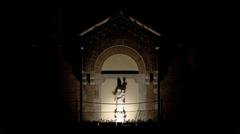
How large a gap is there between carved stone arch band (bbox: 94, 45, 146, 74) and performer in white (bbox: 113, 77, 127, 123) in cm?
103

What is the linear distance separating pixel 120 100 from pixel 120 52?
2.17 meters

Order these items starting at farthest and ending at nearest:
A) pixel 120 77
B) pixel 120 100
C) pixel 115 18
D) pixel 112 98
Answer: pixel 112 98 → pixel 120 77 → pixel 120 100 → pixel 115 18

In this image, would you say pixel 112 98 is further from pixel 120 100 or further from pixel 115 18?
pixel 115 18

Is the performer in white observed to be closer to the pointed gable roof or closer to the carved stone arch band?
the carved stone arch band

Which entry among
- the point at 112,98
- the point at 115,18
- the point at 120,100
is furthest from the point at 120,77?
the point at 115,18

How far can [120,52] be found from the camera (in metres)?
20.1

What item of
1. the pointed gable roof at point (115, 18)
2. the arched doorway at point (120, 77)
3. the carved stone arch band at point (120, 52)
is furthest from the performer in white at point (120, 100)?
the pointed gable roof at point (115, 18)

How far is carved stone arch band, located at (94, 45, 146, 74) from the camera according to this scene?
1988 centimetres

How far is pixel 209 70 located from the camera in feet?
73.5

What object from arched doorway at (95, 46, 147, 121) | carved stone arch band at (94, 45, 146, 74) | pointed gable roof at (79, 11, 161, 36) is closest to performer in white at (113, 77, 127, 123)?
arched doorway at (95, 46, 147, 121)

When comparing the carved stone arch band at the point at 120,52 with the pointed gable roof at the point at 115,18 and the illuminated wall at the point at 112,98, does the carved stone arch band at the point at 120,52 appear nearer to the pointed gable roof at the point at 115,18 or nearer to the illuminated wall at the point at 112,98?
the illuminated wall at the point at 112,98

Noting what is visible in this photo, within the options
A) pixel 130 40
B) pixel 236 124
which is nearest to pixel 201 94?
pixel 236 124

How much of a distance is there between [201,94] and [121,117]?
15.1 ft

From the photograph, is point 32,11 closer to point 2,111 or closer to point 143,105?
point 2,111
